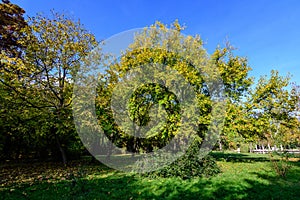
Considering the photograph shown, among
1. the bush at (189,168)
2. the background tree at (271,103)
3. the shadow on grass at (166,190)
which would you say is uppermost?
the background tree at (271,103)

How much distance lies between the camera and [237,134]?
11031 mm

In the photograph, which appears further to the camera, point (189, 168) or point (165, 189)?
point (189, 168)

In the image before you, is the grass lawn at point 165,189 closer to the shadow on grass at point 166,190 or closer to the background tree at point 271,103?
the shadow on grass at point 166,190

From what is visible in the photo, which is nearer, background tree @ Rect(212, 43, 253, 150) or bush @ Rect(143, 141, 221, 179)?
bush @ Rect(143, 141, 221, 179)

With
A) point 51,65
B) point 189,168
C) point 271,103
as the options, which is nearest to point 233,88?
point 271,103

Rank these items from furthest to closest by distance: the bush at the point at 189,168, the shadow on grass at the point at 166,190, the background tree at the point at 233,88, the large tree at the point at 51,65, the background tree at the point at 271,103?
the background tree at the point at 271,103
the background tree at the point at 233,88
the large tree at the point at 51,65
the bush at the point at 189,168
the shadow on grass at the point at 166,190

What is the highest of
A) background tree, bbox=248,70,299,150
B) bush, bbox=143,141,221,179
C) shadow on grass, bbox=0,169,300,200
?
background tree, bbox=248,70,299,150

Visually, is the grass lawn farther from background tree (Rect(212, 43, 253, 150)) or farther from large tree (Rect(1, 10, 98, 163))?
large tree (Rect(1, 10, 98, 163))

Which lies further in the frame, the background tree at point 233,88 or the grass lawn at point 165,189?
the background tree at point 233,88

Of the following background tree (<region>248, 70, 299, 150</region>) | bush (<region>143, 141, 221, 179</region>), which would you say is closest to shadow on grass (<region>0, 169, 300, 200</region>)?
bush (<region>143, 141, 221, 179</region>)

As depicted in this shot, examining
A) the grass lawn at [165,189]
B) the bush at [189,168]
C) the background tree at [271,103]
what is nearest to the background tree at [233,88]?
the background tree at [271,103]

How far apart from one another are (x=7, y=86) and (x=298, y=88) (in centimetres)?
2588

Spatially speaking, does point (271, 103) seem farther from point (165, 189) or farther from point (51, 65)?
point (51, 65)

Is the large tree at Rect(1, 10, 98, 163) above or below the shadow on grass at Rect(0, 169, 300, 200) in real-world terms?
above
